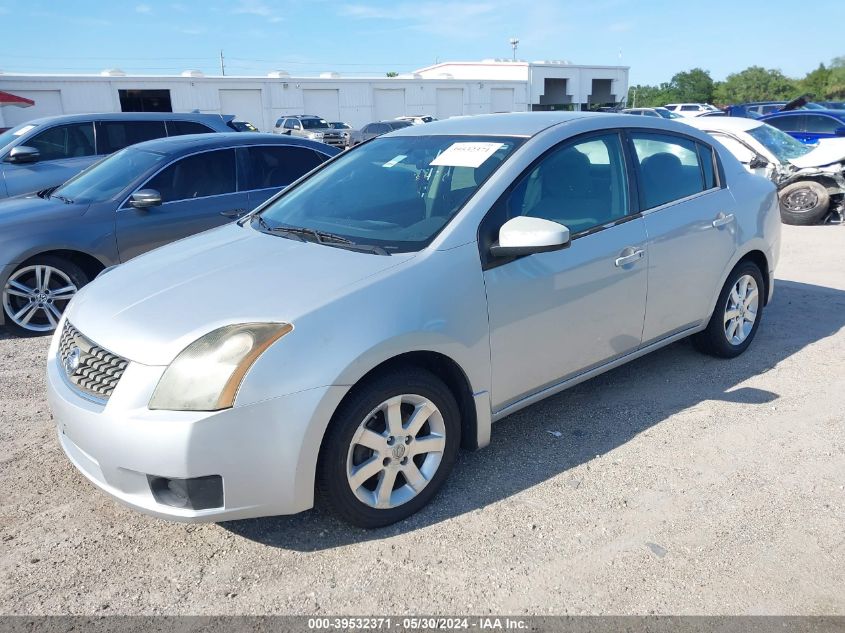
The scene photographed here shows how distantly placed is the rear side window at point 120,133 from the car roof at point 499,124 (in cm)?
588

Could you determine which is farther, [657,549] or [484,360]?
[484,360]

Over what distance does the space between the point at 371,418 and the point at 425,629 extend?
0.83 meters

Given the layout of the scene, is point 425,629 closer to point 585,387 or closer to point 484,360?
point 484,360

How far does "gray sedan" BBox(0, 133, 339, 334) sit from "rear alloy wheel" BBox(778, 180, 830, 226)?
7.89 m

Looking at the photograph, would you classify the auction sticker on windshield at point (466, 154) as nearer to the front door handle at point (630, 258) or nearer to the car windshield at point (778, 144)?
the front door handle at point (630, 258)

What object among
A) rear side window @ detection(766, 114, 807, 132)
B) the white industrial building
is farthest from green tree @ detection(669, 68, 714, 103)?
rear side window @ detection(766, 114, 807, 132)

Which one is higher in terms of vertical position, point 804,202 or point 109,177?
point 109,177

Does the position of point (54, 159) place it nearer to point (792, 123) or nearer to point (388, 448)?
point (388, 448)

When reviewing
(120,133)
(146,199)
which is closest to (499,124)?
(146,199)

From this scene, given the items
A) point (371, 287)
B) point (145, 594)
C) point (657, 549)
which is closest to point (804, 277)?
point (657, 549)

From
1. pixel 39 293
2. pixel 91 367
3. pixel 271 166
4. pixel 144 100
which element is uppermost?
→ pixel 144 100

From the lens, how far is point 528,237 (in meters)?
2.99

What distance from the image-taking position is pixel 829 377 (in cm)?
447

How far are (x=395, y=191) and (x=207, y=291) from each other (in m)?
1.18
